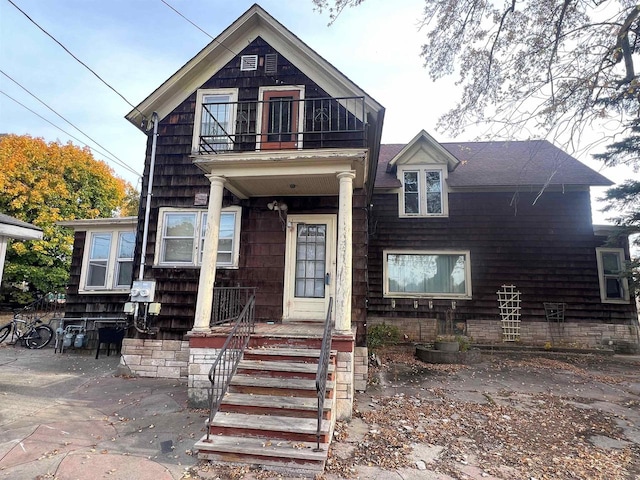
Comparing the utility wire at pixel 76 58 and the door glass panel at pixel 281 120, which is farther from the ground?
the utility wire at pixel 76 58

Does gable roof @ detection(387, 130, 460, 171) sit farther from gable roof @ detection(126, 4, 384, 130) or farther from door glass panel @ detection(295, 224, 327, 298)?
door glass panel @ detection(295, 224, 327, 298)

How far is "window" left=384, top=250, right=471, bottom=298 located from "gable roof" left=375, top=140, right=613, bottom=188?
7.45ft

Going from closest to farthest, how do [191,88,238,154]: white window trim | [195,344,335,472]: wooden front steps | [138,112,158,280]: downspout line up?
[195,344,335,472]: wooden front steps
[138,112,158,280]: downspout
[191,88,238,154]: white window trim

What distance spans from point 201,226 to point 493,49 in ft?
22.8

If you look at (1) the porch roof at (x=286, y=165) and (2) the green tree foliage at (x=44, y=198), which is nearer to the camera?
(1) the porch roof at (x=286, y=165)

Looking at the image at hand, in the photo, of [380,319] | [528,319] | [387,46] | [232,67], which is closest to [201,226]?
[232,67]

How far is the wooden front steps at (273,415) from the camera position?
10.7ft

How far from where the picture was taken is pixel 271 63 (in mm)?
7242

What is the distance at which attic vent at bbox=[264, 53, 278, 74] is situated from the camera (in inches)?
284

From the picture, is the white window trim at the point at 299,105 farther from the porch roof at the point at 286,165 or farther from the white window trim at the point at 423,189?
the white window trim at the point at 423,189

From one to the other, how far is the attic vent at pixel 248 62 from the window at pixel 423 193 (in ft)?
18.8

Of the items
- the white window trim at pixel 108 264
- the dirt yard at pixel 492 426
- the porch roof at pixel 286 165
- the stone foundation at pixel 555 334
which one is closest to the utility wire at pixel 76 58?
the white window trim at pixel 108 264

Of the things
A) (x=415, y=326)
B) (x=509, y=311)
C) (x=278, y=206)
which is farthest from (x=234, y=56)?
(x=509, y=311)

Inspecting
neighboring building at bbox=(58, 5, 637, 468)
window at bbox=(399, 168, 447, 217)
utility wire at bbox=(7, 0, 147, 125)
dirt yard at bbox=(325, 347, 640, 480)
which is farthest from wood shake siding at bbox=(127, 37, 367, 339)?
window at bbox=(399, 168, 447, 217)
